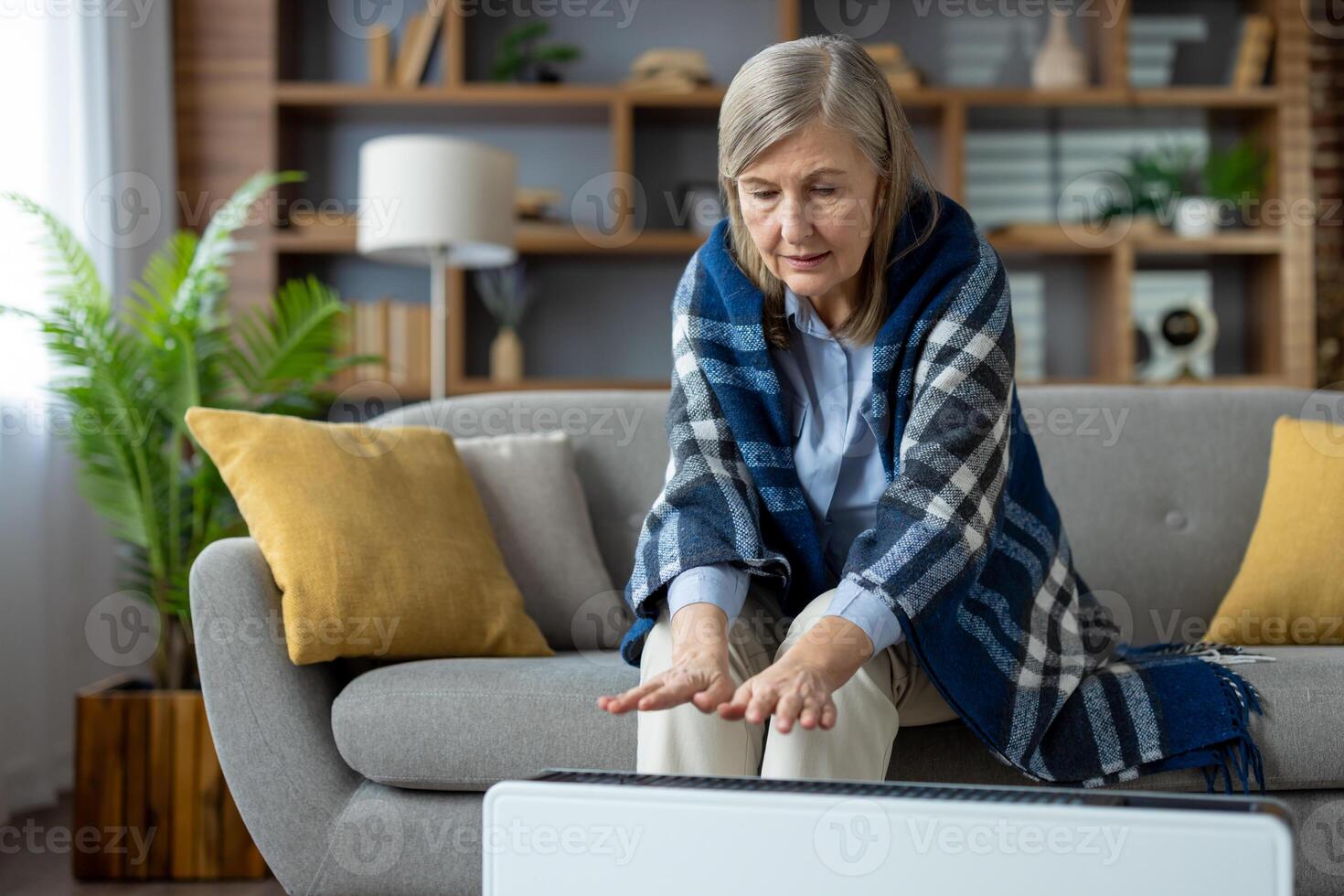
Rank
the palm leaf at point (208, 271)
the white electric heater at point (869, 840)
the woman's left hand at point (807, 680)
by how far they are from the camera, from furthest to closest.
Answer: the palm leaf at point (208, 271) < the woman's left hand at point (807, 680) < the white electric heater at point (869, 840)

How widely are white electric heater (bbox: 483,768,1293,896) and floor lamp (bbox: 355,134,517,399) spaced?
2.43 metres

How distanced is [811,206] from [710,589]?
43cm

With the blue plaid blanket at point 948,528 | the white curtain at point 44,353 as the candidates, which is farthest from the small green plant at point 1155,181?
the white curtain at point 44,353

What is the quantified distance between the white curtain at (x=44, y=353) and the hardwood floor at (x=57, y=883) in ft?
0.87

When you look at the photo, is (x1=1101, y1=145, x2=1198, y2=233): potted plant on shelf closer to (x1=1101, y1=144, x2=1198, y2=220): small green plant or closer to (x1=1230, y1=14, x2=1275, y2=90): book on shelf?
(x1=1101, y1=144, x2=1198, y2=220): small green plant

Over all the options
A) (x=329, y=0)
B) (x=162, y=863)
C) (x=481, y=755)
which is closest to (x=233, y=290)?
(x=329, y=0)

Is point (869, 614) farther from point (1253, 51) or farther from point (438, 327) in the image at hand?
point (1253, 51)

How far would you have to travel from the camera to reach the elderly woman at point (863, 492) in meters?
1.33

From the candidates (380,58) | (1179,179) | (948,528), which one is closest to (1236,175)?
(1179,179)

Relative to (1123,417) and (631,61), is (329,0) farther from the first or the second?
(1123,417)

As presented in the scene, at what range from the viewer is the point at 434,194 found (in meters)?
3.23

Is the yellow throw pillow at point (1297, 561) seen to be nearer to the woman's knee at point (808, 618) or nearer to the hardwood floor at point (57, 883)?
the woman's knee at point (808, 618)

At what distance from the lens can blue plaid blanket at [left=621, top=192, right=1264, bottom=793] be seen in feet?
4.55

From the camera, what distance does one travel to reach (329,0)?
163 inches
